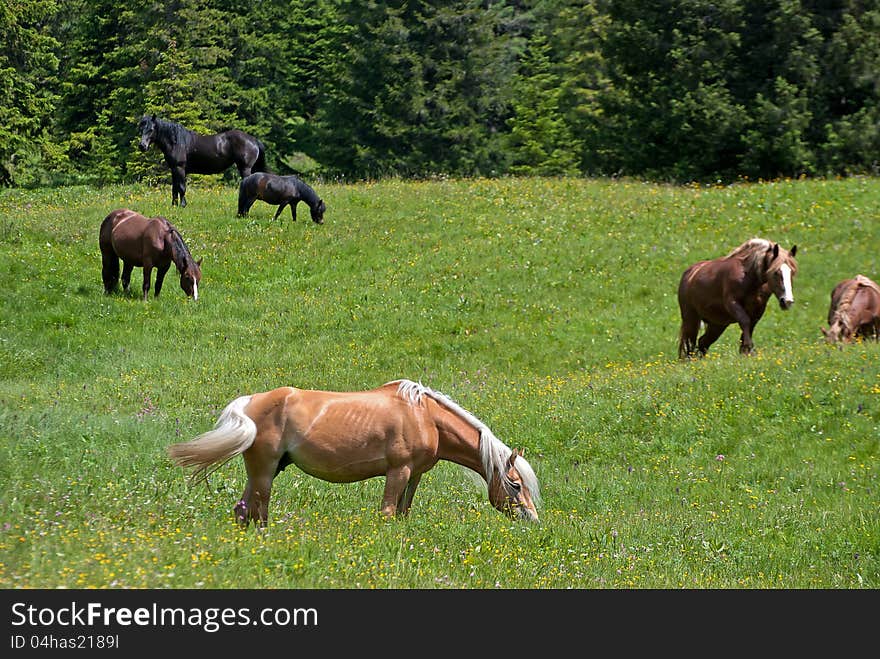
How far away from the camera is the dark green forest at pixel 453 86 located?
1866 inches

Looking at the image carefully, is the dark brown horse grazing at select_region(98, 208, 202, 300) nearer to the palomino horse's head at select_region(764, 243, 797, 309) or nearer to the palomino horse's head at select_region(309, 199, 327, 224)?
the palomino horse's head at select_region(309, 199, 327, 224)

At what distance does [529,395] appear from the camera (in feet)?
62.6

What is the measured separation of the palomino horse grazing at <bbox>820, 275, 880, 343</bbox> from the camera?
20.7 m

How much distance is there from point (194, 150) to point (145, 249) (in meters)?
11.0

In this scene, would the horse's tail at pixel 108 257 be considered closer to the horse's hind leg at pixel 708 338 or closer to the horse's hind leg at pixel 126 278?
the horse's hind leg at pixel 126 278

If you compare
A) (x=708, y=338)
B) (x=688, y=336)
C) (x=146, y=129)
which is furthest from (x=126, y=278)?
(x=708, y=338)

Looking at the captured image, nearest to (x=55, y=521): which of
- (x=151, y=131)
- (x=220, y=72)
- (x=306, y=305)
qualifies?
(x=306, y=305)

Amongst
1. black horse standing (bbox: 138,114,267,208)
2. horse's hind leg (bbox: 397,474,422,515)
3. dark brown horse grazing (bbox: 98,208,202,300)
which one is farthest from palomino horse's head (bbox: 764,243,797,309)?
black horse standing (bbox: 138,114,267,208)

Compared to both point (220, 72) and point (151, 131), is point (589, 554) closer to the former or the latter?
point (151, 131)

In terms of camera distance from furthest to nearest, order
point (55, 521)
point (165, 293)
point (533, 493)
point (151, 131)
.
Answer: point (151, 131), point (165, 293), point (533, 493), point (55, 521)

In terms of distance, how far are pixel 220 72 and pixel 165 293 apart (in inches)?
1474

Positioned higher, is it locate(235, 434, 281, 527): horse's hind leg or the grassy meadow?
locate(235, 434, 281, 527): horse's hind leg

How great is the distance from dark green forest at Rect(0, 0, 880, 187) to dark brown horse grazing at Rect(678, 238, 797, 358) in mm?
25615

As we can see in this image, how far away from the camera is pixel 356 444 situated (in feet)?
32.4
